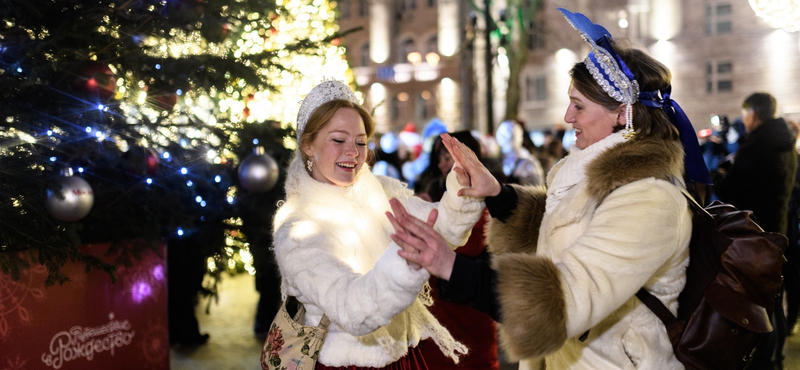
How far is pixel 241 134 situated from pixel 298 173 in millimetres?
2552

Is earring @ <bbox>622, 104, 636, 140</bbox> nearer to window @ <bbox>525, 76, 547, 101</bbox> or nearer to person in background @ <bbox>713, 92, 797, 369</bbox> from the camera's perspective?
person in background @ <bbox>713, 92, 797, 369</bbox>

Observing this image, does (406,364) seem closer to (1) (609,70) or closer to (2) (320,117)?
(2) (320,117)

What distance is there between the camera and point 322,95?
2834 millimetres

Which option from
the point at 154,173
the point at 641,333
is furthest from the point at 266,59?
the point at 641,333

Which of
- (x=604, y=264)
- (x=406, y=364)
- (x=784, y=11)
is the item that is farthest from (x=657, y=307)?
(x=784, y=11)

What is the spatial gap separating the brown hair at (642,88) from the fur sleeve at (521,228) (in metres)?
0.59

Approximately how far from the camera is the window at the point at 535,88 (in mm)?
31625

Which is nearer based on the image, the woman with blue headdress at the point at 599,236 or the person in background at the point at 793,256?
the woman with blue headdress at the point at 599,236

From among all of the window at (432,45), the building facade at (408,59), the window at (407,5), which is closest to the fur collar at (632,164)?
the building facade at (408,59)

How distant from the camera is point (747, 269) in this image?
2.26 m

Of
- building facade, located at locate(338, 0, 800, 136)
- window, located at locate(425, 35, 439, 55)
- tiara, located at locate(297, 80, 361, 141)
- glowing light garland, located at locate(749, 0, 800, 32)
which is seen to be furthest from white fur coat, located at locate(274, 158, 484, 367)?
window, located at locate(425, 35, 439, 55)

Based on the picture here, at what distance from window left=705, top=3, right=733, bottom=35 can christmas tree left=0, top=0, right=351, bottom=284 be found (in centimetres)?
1722

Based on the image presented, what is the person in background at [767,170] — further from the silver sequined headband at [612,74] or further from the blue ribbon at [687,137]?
the silver sequined headband at [612,74]

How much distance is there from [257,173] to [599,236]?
12.0ft
